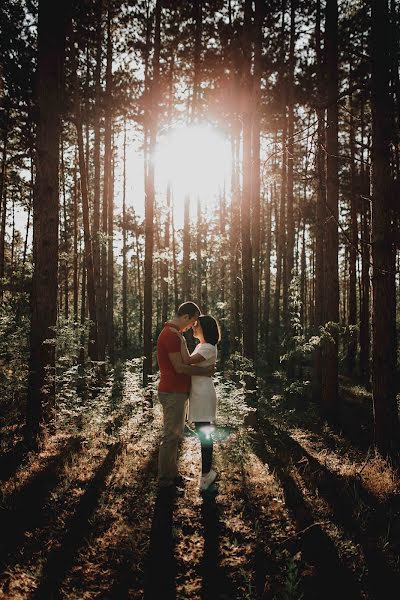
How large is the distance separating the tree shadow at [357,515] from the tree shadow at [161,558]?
162 cm

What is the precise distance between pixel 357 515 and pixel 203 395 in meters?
2.14

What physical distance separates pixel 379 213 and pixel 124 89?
12217 mm

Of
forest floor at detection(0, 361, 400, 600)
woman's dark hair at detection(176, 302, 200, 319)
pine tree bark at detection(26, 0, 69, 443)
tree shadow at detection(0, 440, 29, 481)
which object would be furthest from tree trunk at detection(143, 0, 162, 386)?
woman's dark hair at detection(176, 302, 200, 319)

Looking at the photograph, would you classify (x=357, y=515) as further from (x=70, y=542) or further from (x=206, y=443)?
(x=70, y=542)

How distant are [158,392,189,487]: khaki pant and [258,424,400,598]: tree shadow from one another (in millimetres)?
1869

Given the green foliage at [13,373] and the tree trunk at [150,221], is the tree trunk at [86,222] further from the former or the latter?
the green foliage at [13,373]

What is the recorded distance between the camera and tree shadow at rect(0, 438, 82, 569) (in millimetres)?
3580

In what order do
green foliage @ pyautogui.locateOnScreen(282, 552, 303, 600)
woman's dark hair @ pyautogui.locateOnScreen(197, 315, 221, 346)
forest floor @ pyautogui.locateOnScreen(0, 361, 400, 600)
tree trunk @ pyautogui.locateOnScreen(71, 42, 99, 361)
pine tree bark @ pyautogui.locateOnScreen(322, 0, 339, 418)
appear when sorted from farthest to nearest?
tree trunk @ pyautogui.locateOnScreen(71, 42, 99, 361) < pine tree bark @ pyautogui.locateOnScreen(322, 0, 339, 418) < woman's dark hair @ pyautogui.locateOnScreen(197, 315, 221, 346) < forest floor @ pyautogui.locateOnScreen(0, 361, 400, 600) < green foliage @ pyautogui.locateOnScreen(282, 552, 303, 600)

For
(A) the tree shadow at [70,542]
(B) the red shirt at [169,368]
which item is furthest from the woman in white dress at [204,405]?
(A) the tree shadow at [70,542]

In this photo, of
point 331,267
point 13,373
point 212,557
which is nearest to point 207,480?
point 212,557

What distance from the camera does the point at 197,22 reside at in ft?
42.3

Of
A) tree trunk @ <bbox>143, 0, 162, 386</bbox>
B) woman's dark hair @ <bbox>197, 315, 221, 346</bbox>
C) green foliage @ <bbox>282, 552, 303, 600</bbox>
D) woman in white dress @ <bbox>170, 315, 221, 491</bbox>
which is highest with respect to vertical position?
tree trunk @ <bbox>143, 0, 162, 386</bbox>

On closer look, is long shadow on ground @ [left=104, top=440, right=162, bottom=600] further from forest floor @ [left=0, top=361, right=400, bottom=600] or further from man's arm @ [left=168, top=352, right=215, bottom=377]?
man's arm @ [left=168, top=352, right=215, bottom=377]

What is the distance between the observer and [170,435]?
488cm
